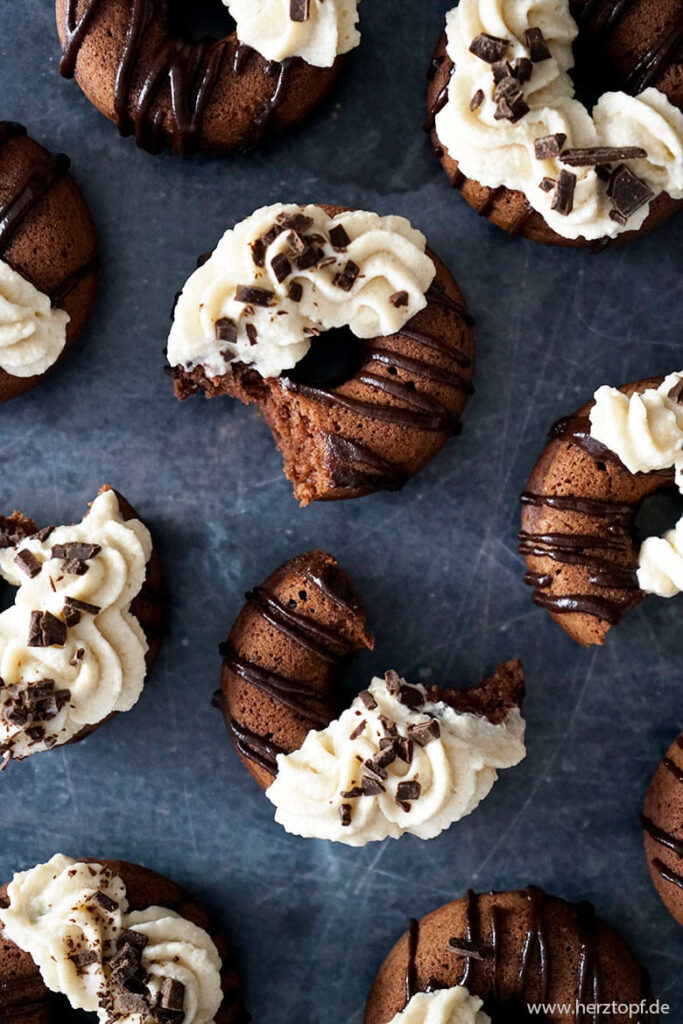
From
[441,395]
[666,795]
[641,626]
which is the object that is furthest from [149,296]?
[666,795]

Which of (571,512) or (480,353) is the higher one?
(480,353)

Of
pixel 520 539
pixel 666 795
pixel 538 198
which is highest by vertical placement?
pixel 538 198

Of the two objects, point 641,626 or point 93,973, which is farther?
point 641,626

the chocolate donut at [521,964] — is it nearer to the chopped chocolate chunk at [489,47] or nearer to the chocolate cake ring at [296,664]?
the chocolate cake ring at [296,664]

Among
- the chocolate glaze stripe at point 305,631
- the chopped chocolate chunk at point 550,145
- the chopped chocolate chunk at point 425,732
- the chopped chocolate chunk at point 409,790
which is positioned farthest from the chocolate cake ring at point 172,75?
the chopped chocolate chunk at point 409,790

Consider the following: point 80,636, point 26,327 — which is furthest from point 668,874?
point 26,327

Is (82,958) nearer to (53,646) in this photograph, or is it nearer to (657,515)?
(53,646)

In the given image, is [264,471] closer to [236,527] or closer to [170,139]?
[236,527]
